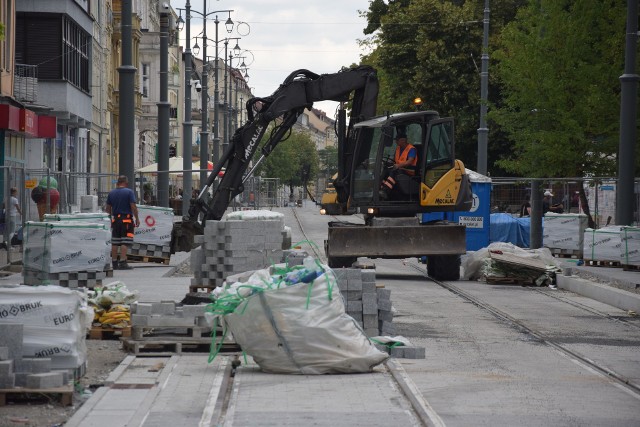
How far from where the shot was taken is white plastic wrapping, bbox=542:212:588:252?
33.4 m

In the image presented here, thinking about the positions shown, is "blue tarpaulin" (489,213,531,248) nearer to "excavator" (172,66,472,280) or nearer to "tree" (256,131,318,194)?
"excavator" (172,66,472,280)

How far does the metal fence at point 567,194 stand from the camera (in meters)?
32.6

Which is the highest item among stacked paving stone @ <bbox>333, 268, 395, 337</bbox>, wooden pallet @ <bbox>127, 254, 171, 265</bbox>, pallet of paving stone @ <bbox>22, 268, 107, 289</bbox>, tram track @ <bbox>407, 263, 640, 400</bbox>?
stacked paving stone @ <bbox>333, 268, 395, 337</bbox>

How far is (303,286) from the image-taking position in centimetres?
1162

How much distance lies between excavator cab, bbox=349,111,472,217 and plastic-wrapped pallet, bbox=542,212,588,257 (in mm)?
8220

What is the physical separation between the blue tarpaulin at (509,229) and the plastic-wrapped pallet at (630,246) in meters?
9.32

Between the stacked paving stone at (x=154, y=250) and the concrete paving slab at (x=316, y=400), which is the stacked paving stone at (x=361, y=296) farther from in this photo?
the stacked paving stone at (x=154, y=250)

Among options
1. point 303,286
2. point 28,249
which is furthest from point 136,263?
point 303,286

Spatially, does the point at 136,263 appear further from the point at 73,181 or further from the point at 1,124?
the point at 1,124

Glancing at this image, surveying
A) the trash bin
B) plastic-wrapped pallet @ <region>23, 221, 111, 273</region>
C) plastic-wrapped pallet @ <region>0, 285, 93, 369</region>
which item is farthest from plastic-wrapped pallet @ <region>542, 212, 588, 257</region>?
plastic-wrapped pallet @ <region>0, 285, 93, 369</region>

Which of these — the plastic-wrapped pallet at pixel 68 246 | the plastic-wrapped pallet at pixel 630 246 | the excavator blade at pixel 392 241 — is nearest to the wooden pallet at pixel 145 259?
the excavator blade at pixel 392 241

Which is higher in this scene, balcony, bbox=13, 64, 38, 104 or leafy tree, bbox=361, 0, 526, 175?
leafy tree, bbox=361, 0, 526, 175

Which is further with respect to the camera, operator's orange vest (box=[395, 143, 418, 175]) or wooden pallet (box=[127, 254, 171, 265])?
wooden pallet (box=[127, 254, 171, 265])

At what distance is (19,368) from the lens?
10219 millimetres
